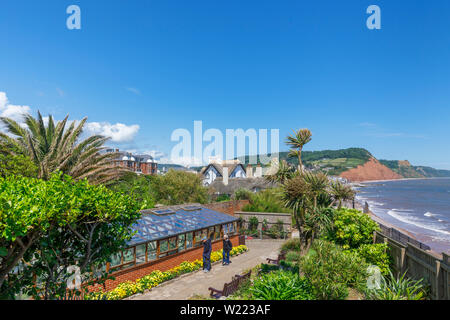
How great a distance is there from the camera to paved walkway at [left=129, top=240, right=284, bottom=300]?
36.2ft

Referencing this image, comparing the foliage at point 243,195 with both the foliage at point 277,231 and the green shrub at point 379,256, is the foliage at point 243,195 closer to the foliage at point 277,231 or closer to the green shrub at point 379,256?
the foliage at point 277,231

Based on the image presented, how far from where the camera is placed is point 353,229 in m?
11.2

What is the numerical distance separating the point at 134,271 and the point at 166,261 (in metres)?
2.00

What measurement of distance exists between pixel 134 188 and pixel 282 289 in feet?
14.5

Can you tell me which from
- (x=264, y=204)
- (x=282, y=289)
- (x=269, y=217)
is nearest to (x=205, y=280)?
(x=282, y=289)

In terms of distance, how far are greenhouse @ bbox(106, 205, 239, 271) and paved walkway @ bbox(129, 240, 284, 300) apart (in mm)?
1427

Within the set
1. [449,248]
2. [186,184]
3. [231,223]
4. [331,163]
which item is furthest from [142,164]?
[331,163]

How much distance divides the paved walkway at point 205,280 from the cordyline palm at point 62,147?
549 cm

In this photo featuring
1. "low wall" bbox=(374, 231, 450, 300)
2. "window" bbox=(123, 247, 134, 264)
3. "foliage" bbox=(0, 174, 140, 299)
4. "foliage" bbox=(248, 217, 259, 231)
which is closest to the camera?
"foliage" bbox=(0, 174, 140, 299)

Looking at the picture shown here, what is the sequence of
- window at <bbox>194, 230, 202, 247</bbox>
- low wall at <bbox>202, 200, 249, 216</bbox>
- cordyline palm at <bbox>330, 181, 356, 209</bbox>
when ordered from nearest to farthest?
cordyline palm at <bbox>330, 181, 356, 209</bbox>, window at <bbox>194, 230, 202, 247</bbox>, low wall at <bbox>202, 200, 249, 216</bbox>

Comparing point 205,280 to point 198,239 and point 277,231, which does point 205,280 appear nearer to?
point 198,239

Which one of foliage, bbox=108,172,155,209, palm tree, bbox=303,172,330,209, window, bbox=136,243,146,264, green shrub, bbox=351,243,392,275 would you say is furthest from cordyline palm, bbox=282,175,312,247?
window, bbox=136,243,146,264

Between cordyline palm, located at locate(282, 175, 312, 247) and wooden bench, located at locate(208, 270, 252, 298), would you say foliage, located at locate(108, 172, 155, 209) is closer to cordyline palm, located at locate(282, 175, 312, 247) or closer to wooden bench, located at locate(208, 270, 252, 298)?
wooden bench, located at locate(208, 270, 252, 298)
